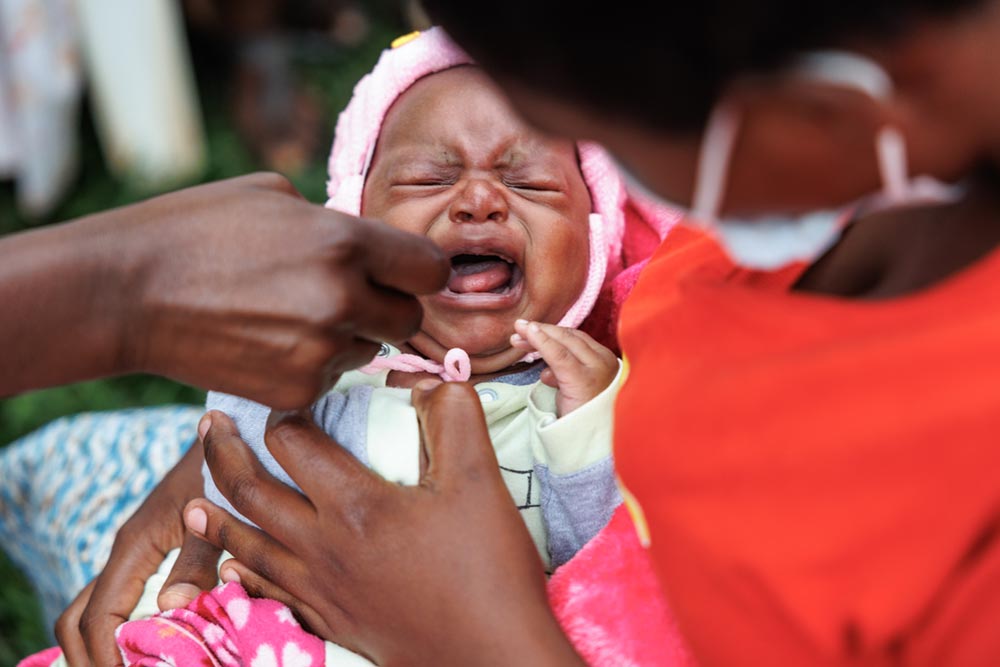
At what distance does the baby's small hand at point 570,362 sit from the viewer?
1.56m

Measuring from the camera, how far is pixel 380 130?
1.96 m

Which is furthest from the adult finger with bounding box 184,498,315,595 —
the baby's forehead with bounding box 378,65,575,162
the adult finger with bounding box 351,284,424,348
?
the baby's forehead with bounding box 378,65,575,162

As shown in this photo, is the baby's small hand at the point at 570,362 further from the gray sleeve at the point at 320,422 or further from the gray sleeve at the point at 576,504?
the gray sleeve at the point at 320,422

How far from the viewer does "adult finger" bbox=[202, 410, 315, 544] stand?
56.6 inches

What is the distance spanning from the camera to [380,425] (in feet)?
5.15

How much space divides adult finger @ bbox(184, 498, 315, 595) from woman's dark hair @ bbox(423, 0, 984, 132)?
823 mm

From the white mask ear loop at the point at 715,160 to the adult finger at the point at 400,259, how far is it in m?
0.42

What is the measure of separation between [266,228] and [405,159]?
2.24 feet

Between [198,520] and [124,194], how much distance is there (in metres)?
2.46

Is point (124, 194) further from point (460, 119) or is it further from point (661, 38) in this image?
point (661, 38)

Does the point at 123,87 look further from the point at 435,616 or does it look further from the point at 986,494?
the point at 986,494

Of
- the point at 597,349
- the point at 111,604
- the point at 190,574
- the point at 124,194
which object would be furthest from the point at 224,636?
the point at 124,194

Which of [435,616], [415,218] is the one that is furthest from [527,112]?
[415,218]

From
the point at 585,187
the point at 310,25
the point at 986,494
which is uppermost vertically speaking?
the point at 986,494
